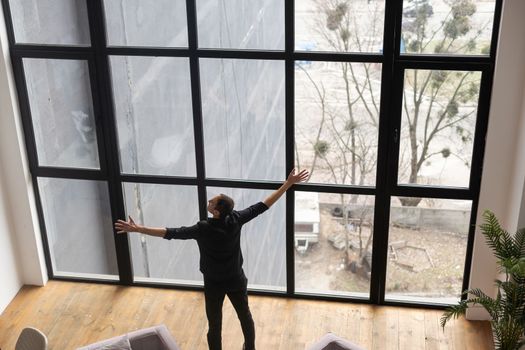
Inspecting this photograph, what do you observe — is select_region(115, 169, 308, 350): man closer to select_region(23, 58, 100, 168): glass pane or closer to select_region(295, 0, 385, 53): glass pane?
select_region(295, 0, 385, 53): glass pane

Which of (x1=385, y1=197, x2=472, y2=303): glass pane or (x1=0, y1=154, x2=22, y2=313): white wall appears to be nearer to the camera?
(x1=385, y1=197, x2=472, y2=303): glass pane

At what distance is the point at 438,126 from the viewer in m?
5.59

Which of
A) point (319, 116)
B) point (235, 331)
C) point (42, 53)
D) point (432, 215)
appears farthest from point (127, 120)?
point (432, 215)

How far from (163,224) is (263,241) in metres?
0.94

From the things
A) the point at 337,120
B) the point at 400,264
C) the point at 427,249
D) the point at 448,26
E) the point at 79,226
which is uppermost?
the point at 448,26

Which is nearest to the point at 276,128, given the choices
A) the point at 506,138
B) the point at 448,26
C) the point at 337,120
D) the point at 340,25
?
the point at 337,120

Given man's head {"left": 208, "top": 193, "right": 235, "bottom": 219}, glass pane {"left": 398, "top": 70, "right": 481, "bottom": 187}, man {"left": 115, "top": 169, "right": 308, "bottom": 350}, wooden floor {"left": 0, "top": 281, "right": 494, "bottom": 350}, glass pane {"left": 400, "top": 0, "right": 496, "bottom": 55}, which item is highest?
glass pane {"left": 400, "top": 0, "right": 496, "bottom": 55}

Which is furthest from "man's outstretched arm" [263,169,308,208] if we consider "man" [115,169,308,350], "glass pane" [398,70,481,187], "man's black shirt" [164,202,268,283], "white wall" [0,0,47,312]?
"white wall" [0,0,47,312]

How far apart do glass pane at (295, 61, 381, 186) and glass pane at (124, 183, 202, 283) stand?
1.15 metres

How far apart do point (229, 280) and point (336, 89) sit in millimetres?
1772

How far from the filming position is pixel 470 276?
598 cm

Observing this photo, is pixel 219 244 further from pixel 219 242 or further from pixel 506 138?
pixel 506 138

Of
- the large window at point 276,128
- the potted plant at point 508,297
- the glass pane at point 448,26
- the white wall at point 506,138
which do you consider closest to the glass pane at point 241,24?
the large window at point 276,128

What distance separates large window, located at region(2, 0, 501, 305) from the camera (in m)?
5.44
